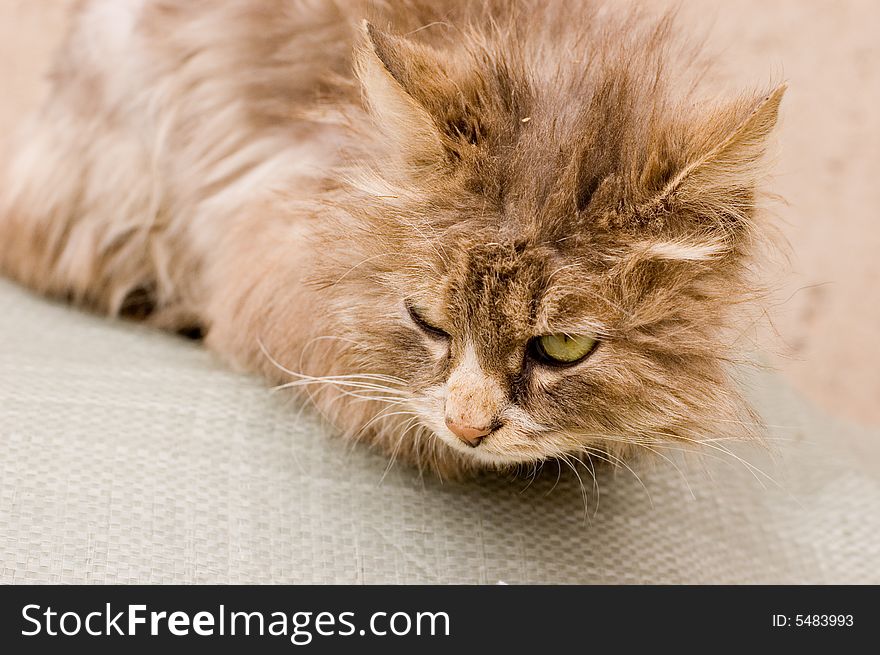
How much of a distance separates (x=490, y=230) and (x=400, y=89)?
0.18 m

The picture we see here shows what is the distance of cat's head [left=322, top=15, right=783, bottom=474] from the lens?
1.01 metres

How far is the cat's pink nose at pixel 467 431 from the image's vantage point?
1.03 metres

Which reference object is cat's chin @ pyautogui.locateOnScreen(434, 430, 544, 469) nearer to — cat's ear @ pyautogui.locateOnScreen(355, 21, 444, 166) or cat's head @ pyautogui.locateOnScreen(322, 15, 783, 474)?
cat's head @ pyautogui.locateOnScreen(322, 15, 783, 474)

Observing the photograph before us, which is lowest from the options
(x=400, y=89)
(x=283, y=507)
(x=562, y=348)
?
(x=283, y=507)

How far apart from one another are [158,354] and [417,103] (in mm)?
720

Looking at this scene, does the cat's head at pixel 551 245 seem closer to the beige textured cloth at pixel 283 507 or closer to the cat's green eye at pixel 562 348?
the cat's green eye at pixel 562 348

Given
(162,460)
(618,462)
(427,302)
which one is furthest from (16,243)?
(618,462)

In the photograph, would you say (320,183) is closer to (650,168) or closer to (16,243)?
(650,168)

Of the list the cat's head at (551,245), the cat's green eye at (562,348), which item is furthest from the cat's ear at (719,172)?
the cat's green eye at (562,348)

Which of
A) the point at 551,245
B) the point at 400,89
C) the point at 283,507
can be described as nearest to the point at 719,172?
the point at 551,245

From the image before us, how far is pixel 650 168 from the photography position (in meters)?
1.01

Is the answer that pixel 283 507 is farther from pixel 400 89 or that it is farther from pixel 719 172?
pixel 719 172

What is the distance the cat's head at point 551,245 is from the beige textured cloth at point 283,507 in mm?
162

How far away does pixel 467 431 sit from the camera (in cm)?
103
